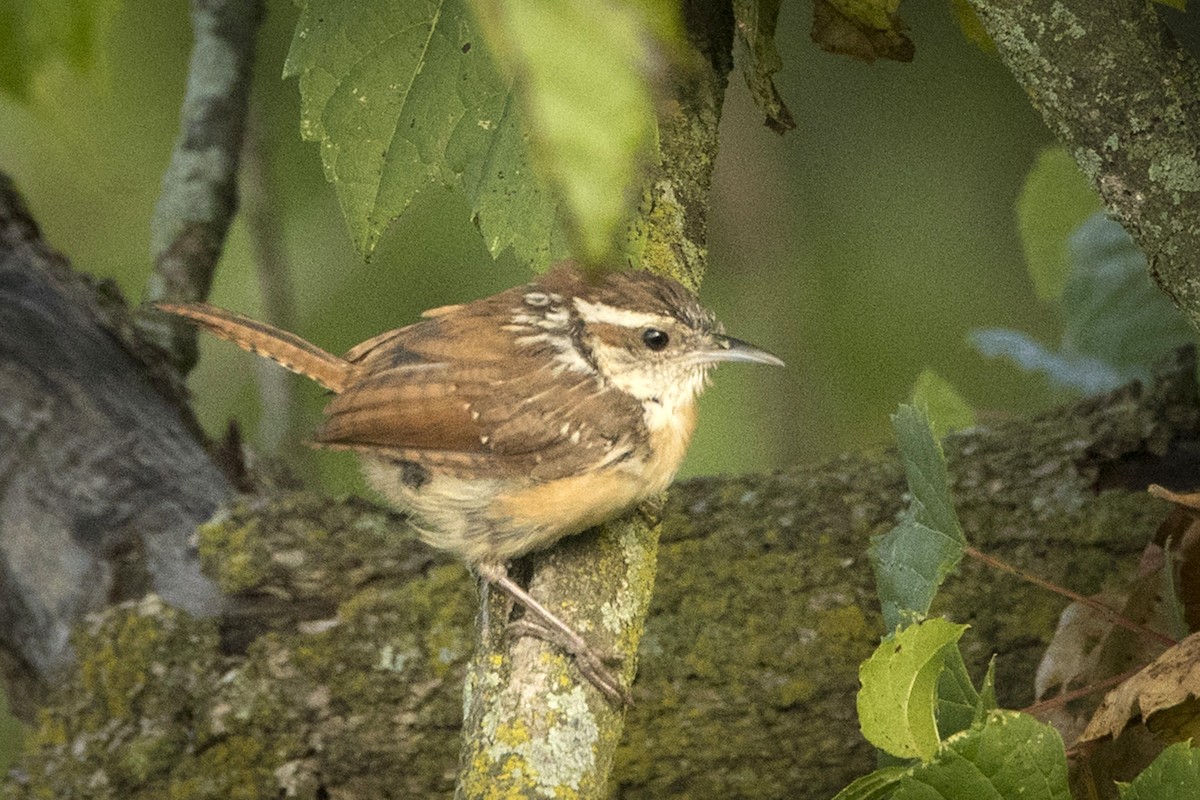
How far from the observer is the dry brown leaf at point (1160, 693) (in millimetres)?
1800

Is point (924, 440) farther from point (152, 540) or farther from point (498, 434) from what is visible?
point (152, 540)

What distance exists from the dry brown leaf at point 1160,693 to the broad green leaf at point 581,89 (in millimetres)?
1438

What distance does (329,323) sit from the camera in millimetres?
4242

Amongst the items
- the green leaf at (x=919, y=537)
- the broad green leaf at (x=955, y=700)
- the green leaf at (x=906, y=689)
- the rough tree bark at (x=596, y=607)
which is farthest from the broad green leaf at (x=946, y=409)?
the green leaf at (x=906, y=689)

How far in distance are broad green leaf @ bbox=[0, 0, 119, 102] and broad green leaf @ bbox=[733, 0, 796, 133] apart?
112cm

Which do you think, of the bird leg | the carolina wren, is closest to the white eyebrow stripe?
the carolina wren

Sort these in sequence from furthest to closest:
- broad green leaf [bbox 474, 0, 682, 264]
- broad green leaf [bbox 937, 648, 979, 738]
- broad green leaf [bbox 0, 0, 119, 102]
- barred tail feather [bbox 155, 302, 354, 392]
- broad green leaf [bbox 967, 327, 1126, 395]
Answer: broad green leaf [bbox 967, 327, 1126, 395] < barred tail feather [bbox 155, 302, 354, 392] < broad green leaf [bbox 937, 648, 979, 738] < broad green leaf [bbox 0, 0, 119, 102] < broad green leaf [bbox 474, 0, 682, 264]

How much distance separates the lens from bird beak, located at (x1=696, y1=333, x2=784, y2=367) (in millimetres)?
2852

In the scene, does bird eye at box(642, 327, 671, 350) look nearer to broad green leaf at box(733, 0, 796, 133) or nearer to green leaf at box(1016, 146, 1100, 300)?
broad green leaf at box(733, 0, 796, 133)

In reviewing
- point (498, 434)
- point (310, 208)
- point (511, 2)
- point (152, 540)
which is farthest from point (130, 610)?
point (511, 2)

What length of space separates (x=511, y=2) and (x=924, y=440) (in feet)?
4.91

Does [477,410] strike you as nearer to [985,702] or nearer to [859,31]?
[859,31]

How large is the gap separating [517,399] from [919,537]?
34.9 inches

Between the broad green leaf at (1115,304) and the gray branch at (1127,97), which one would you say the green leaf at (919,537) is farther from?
the broad green leaf at (1115,304)
